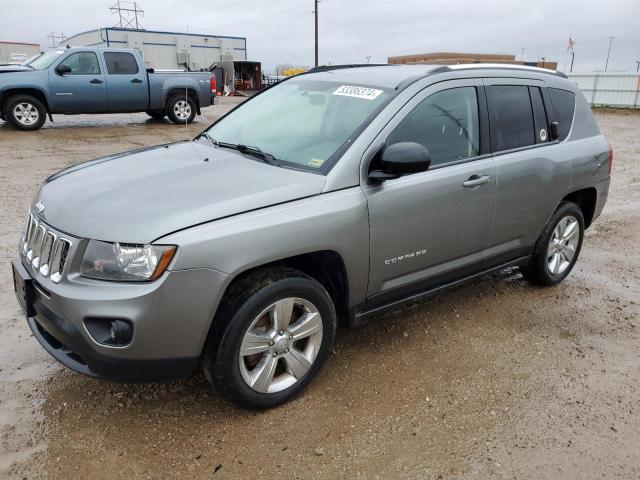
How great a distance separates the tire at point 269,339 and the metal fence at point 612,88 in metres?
27.4

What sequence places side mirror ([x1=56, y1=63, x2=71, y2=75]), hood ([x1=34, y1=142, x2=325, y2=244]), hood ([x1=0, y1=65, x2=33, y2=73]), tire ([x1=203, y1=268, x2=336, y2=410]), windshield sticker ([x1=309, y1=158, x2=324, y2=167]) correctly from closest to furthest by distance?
hood ([x1=34, y1=142, x2=325, y2=244]) < tire ([x1=203, y1=268, x2=336, y2=410]) < windshield sticker ([x1=309, y1=158, x2=324, y2=167]) < hood ([x1=0, y1=65, x2=33, y2=73]) < side mirror ([x1=56, y1=63, x2=71, y2=75])

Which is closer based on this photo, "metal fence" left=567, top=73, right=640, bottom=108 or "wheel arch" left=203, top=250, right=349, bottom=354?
"wheel arch" left=203, top=250, right=349, bottom=354

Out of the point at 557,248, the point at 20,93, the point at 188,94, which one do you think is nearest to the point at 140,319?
the point at 557,248

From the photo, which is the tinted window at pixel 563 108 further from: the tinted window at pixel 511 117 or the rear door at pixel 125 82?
the rear door at pixel 125 82

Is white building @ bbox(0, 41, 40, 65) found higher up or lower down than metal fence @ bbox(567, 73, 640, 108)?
higher up

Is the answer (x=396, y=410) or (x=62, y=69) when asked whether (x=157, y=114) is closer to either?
(x=62, y=69)

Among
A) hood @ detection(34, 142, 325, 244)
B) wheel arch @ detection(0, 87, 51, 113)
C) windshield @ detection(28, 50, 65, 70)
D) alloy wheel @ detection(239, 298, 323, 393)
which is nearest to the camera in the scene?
hood @ detection(34, 142, 325, 244)

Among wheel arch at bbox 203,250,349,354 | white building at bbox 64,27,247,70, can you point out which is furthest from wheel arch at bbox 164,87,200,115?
white building at bbox 64,27,247,70

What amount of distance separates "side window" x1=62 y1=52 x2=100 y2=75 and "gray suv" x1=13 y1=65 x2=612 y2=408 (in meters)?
10.6

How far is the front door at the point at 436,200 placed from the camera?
302cm

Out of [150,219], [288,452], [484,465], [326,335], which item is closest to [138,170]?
[150,219]

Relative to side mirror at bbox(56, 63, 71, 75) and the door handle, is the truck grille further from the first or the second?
side mirror at bbox(56, 63, 71, 75)

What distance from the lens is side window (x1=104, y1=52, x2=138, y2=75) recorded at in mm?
13164

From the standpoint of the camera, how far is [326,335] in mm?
2922
